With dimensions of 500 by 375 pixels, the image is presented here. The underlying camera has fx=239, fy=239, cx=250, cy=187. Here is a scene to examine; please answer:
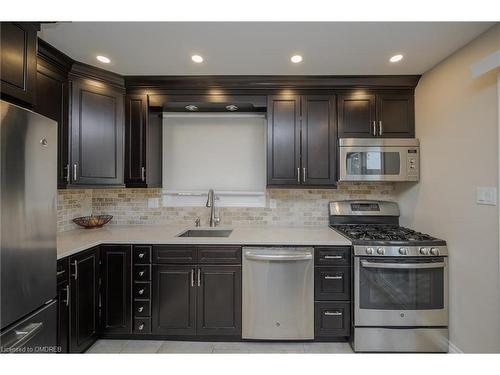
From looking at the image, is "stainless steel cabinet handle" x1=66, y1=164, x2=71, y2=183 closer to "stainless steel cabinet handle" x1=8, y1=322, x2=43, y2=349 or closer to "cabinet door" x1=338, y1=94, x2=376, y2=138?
"stainless steel cabinet handle" x1=8, y1=322, x2=43, y2=349

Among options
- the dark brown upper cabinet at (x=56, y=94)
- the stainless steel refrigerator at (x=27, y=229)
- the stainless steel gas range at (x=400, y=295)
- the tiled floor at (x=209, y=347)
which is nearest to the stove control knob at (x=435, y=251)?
the stainless steel gas range at (x=400, y=295)

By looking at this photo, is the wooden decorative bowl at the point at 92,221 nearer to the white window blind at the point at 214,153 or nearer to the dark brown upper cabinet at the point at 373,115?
the white window blind at the point at 214,153

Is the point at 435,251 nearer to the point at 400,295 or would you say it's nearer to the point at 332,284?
the point at 400,295

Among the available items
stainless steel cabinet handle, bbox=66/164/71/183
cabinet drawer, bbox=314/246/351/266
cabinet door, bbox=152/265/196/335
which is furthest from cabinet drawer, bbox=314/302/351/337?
stainless steel cabinet handle, bbox=66/164/71/183

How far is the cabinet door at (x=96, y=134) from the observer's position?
2109 mm

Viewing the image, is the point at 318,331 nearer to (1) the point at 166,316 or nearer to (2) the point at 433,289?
(2) the point at 433,289

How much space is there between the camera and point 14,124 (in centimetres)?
104

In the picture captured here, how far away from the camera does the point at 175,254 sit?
81.1 inches

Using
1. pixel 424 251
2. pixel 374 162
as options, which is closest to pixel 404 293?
pixel 424 251

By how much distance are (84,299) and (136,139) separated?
1.46 meters

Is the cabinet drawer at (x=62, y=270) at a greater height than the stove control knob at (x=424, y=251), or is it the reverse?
the stove control knob at (x=424, y=251)

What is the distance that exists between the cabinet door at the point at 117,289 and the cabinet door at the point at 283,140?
4.98 feet

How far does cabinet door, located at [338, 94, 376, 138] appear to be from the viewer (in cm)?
239

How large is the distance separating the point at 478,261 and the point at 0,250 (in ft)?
8.95
